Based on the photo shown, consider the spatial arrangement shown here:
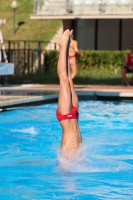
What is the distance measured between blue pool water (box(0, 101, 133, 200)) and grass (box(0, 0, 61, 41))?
1084 inches

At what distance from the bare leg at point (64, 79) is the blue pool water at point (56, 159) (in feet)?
2.74

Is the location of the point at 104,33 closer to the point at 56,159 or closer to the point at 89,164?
the point at 56,159

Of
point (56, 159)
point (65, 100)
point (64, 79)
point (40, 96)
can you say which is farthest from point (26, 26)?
point (65, 100)

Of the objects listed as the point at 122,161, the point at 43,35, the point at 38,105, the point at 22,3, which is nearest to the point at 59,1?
the point at 43,35

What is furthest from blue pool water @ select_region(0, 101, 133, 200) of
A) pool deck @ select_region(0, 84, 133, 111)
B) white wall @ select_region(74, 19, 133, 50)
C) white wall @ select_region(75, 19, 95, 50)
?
white wall @ select_region(75, 19, 95, 50)

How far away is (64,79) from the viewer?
706 cm

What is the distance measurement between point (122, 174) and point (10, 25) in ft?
124

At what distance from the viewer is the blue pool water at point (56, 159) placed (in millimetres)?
6652

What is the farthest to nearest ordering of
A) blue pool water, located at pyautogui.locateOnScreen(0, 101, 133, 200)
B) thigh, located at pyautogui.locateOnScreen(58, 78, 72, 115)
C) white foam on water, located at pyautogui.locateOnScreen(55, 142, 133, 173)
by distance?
white foam on water, located at pyautogui.locateOnScreen(55, 142, 133, 173) → thigh, located at pyautogui.locateOnScreen(58, 78, 72, 115) → blue pool water, located at pyautogui.locateOnScreen(0, 101, 133, 200)

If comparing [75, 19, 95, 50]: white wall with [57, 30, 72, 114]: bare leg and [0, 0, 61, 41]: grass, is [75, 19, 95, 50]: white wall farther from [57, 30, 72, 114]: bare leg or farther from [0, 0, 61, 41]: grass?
[57, 30, 72, 114]: bare leg

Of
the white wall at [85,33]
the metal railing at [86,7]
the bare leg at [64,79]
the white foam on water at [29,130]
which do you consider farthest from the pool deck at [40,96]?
the white wall at [85,33]

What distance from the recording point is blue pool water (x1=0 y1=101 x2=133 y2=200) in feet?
21.8

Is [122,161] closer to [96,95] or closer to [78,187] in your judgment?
[78,187]

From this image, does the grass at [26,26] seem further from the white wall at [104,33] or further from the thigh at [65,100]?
the thigh at [65,100]
